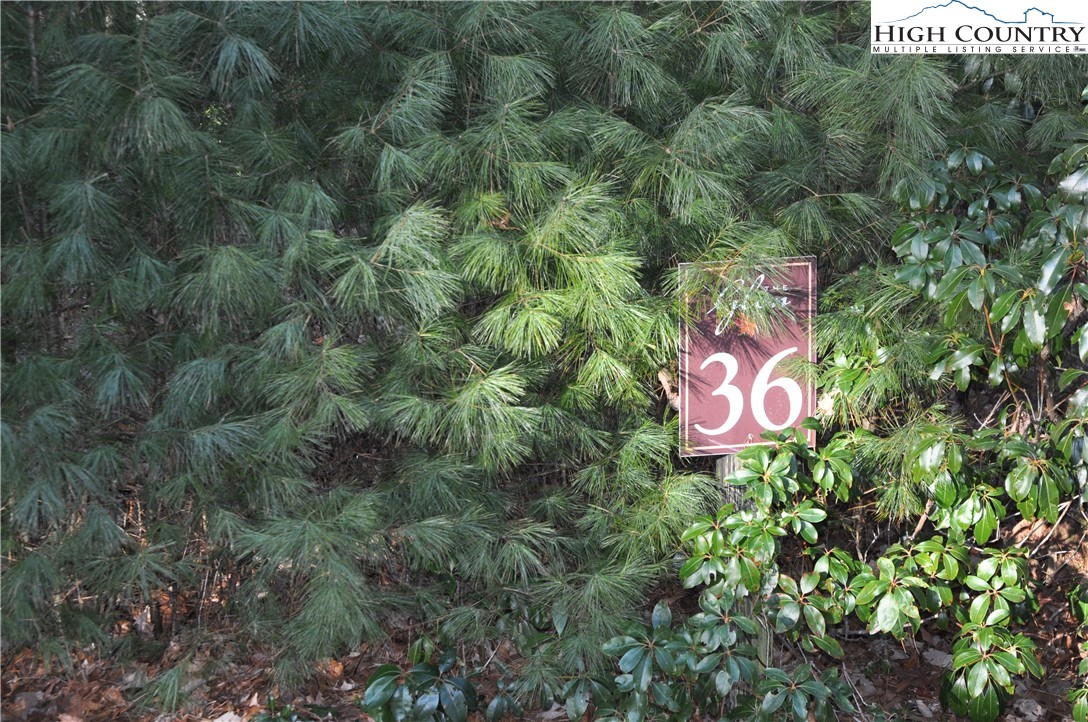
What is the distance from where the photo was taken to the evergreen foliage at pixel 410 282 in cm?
178

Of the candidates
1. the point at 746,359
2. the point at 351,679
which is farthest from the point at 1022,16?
the point at 351,679

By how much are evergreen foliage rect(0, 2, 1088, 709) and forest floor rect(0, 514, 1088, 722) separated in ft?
0.44

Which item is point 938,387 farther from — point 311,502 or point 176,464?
point 176,464

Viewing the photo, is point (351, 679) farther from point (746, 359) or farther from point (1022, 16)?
point (1022, 16)

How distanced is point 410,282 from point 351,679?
1096 mm

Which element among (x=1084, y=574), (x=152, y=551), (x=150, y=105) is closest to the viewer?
(x=150, y=105)

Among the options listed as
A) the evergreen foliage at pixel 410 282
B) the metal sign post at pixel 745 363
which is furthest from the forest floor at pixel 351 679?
the metal sign post at pixel 745 363

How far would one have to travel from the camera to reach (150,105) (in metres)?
1.72

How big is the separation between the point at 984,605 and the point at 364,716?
1.43 metres

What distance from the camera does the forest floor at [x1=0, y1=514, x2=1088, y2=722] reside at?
2.04 m

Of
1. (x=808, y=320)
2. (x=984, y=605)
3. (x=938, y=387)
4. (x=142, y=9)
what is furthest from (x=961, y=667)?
(x=142, y=9)

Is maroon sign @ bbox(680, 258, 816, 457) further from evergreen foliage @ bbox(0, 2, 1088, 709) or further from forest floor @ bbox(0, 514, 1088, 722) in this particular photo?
forest floor @ bbox(0, 514, 1088, 722)

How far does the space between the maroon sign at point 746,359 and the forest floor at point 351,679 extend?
665 millimetres

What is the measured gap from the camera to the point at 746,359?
205cm
